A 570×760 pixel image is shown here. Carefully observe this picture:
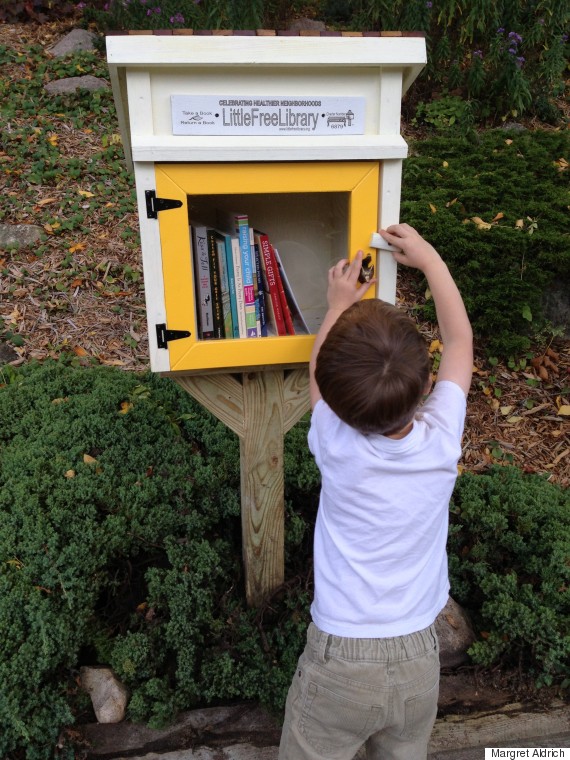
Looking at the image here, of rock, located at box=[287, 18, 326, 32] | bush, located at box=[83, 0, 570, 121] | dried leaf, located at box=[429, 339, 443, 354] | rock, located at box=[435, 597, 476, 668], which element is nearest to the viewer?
rock, located at box=[435, 597, 476, 668]

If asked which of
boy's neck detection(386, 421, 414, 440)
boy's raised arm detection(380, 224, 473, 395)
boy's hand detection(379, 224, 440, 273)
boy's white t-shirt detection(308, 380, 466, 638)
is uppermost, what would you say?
boy's hand detection(379, 224, 440, 273)

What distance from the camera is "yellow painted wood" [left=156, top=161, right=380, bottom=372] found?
170 cm

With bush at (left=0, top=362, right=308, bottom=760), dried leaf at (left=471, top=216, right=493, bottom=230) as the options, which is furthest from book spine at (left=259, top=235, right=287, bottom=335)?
dried leaf at (left=471, top=216, right=493, bottom=230)

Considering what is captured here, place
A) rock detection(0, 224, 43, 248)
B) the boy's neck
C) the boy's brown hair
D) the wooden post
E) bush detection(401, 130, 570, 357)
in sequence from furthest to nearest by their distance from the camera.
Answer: rock detection(0, 224, 43, 248) → bush detection(401, 130, 570, 357) → the wooden post → the boy's neck → the boy's brown hair

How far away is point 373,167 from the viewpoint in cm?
177

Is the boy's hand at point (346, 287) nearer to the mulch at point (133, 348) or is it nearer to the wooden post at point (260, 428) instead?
the wooden post at point (260, 428)

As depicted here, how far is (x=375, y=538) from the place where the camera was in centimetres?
144

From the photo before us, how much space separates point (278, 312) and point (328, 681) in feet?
3.30

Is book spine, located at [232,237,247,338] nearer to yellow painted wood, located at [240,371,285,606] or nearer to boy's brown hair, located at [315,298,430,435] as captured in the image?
yellow painted wood, located at [240,371,285,606]

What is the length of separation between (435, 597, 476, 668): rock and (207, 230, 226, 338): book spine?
1299mm

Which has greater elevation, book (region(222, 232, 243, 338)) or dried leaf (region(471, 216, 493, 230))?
book (region(222, 232, 243, 338))

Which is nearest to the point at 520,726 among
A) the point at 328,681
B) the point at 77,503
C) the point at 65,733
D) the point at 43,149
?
the point at 328,681

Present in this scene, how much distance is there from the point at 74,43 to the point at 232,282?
551cm

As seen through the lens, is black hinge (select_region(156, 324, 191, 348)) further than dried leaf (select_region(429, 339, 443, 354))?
No
